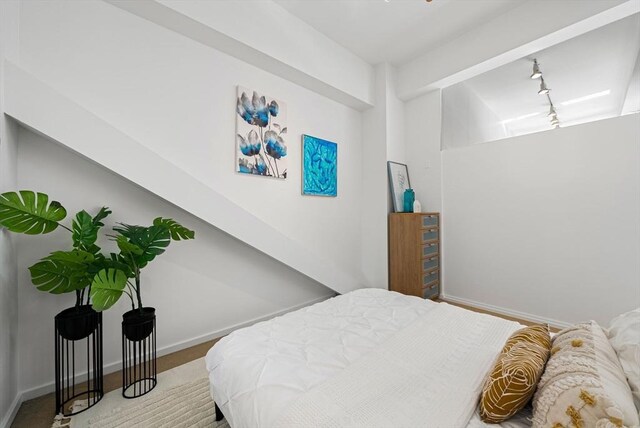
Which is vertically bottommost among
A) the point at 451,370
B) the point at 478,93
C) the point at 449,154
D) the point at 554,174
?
the point at 451,370

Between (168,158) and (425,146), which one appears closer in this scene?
(168,158)

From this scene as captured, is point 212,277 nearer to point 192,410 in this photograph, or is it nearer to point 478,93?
point 192,410

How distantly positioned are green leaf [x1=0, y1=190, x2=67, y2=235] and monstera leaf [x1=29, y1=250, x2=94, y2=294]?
0.18 meters

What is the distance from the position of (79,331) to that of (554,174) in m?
4.14

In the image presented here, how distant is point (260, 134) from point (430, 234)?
236 centimetres

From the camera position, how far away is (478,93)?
3500 mm

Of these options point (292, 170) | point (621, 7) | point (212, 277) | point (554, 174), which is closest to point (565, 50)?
point (621, 7)

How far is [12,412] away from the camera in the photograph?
1521mm

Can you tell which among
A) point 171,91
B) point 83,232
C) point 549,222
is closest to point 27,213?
point 83,232

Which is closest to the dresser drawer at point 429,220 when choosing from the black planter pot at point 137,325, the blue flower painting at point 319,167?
the blue flower painting at point 319,167

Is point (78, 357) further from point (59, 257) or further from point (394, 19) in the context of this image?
point (394, 19)

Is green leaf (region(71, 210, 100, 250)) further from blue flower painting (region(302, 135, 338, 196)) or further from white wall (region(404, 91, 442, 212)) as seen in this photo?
white wall (region(404, 91, 442, 212))

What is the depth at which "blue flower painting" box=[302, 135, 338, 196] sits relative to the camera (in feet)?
10.2

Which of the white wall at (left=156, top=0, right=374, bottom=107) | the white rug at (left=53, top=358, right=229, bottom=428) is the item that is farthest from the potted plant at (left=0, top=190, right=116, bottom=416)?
the white wall at (left=156, top=0, right=374, bottom=107)
